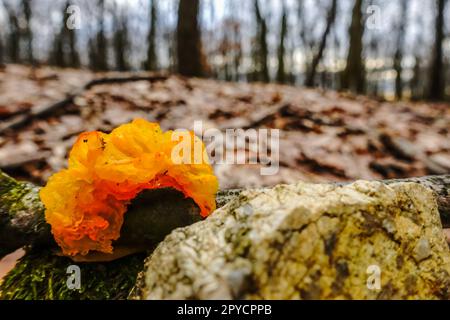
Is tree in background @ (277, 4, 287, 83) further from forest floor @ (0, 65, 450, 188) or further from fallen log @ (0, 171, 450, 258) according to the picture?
fallen log @ (0, 171, 450, 258)

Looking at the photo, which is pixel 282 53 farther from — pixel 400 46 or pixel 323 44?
pixel 400 46

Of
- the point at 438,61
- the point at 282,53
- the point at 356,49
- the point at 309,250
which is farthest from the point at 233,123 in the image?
the point at 282,53

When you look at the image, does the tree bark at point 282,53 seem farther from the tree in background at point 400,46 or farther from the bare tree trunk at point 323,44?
the tree in background at point 400,46

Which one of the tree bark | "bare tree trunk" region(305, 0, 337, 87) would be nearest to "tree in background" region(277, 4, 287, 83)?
the tree bark

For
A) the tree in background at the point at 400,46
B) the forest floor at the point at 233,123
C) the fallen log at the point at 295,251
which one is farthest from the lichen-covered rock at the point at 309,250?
the tree in background at the point at 400,46
